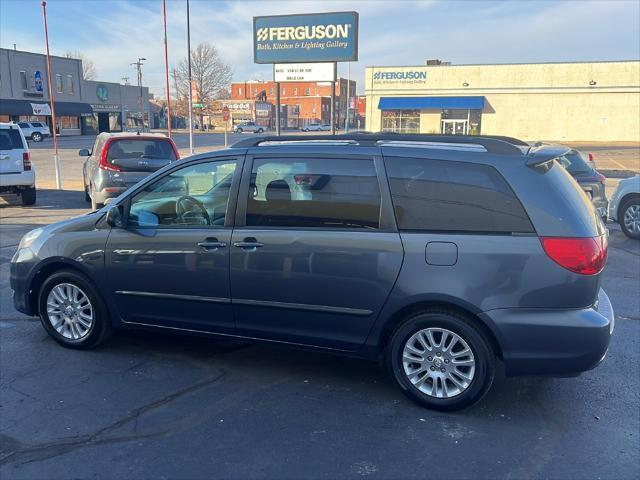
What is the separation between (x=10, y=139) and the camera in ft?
41.0

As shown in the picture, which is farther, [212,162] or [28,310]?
[28,310]

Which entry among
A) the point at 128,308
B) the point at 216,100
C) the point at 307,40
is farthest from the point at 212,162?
the point at 216,100

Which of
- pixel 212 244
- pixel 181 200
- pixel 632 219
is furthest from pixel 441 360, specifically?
pixel 632 219

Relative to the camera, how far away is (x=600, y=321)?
356cm

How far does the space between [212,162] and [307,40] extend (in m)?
17.4

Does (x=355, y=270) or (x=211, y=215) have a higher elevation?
(x=211, y=215)

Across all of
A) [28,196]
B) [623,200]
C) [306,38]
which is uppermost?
[306,38]

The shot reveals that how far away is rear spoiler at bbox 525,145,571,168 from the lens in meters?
3.70

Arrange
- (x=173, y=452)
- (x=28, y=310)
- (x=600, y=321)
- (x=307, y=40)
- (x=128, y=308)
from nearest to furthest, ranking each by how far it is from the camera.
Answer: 1. (x=173, y=452)
2. (x=600, y=321)
3. (x=128, y=308)
4. (x=28, y=310)
5. (x=307, y=40)

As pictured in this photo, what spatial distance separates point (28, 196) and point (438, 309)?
12.1m

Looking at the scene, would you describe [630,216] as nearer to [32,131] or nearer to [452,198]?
[452,198]

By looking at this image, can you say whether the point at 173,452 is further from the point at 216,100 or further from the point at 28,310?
the point at 216,100

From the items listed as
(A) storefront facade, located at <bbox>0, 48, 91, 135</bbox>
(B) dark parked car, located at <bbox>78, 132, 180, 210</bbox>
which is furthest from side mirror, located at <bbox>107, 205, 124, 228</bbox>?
(A) storefront facade, located at <bbox>0, 48, 91, 135</bbox>

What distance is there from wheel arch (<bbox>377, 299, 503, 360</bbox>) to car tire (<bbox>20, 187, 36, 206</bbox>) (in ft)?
38.3
